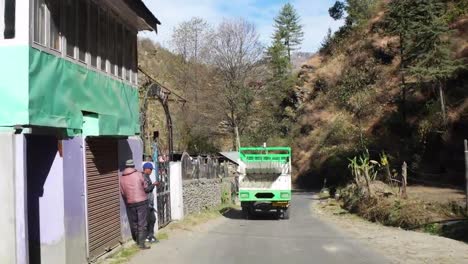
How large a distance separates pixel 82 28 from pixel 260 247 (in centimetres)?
660

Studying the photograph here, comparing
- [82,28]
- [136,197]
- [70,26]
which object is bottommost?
[136,197]

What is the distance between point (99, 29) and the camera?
12414 mm

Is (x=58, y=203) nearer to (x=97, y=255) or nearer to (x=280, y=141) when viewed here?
(x=97, y=255)

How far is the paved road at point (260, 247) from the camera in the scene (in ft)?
38.5

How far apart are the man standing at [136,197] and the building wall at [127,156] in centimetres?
43

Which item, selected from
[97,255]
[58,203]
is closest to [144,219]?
[97,255]

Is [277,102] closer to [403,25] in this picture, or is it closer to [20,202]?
[403,25]

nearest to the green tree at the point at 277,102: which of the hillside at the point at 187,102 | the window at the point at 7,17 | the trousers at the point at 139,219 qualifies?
the hillside at the point at 187,102

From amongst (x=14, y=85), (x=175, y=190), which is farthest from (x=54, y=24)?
(x=175, y=190)

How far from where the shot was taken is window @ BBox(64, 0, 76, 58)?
10.6m

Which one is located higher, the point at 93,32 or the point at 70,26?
the point at 93,32

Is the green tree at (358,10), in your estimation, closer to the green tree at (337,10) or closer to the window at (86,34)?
the green tree at (337,10)

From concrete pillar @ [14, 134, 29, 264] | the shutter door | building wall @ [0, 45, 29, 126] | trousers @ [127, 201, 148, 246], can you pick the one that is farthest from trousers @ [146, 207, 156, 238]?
building wall @ [0, 45, 29, 126]

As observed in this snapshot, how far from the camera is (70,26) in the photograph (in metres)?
10.8
